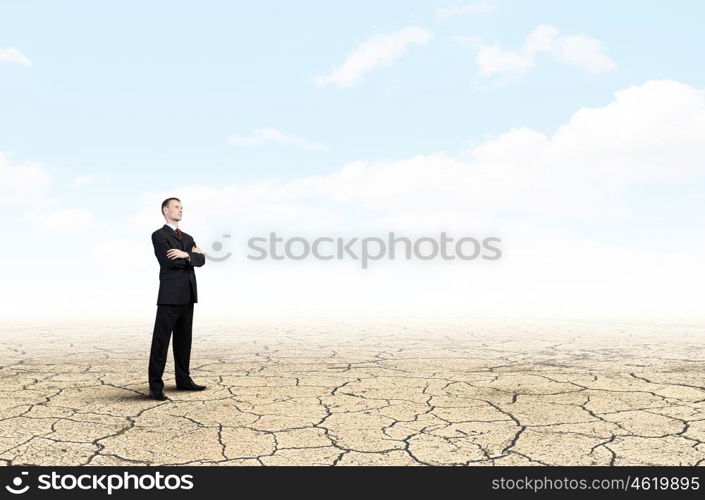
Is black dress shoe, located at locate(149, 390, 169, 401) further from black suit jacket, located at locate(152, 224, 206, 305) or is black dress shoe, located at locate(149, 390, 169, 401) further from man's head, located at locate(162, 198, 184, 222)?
man's head, located at locate(162, 198, 184, 222)

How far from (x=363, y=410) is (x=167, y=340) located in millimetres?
1439

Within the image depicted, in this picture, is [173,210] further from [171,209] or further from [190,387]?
[190,387]

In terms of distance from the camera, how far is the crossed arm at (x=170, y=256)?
437 cm

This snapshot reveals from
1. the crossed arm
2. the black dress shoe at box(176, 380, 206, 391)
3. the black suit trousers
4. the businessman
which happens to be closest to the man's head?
the businessman

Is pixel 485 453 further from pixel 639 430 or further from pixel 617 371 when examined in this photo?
pixel 617 371

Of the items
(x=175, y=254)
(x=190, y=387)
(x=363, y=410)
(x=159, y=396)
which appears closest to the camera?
(x=363, y=410)

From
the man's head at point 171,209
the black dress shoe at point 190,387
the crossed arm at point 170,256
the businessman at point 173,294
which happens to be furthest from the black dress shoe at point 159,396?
the man's head at point 171,209

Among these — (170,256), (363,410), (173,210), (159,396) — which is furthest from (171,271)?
(363,410)

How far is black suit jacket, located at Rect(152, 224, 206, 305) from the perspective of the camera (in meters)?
4.38

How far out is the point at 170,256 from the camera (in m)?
4.37

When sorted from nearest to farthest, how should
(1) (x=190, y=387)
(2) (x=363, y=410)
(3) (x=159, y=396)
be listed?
(2) (x=363, y=410), (3) (x=159, y=396), (1) (x=190, y=387)

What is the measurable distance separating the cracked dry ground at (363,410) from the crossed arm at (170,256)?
908 mm

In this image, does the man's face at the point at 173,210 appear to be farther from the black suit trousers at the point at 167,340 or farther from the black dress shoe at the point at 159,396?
the black dress shoe at the point at 159,396
